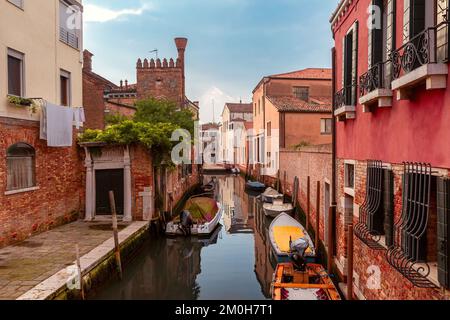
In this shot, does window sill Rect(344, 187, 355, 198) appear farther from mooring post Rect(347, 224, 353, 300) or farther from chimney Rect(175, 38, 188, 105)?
chimney Rect(175, 38, 188, 105)

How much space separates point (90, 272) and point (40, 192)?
410 centimetres

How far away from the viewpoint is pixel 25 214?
32.5ft

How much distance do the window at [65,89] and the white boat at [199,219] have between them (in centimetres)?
541

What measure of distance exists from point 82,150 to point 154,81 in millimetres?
13110

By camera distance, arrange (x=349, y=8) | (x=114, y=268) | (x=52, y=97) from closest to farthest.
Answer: (x=349, y=8) → (x=114, y=268) → (x=52, y=97)

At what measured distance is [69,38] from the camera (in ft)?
41.1

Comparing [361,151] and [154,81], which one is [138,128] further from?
[154,81]

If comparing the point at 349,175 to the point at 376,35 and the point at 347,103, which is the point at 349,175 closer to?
the point at 347,103

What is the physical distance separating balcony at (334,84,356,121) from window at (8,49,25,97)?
25.7ft

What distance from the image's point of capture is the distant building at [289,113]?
24.8 meters

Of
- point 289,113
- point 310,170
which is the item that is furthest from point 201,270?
point 289,113

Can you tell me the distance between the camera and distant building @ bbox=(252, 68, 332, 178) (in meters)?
24.8
